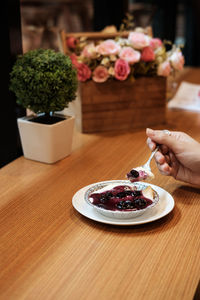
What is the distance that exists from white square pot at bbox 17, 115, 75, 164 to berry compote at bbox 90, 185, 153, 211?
1.12 ft

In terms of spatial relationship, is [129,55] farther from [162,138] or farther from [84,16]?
[84,16]

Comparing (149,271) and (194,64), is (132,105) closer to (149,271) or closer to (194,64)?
(149,271)

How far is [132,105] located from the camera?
1.57m

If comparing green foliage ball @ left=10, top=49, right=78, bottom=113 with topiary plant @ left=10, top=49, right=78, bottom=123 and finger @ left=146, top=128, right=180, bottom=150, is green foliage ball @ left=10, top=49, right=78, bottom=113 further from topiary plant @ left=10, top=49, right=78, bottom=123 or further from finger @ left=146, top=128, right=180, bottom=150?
finger @ left=146, top=128, right=180, bottom=150

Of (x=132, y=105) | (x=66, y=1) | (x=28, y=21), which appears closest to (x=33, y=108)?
(x=132, y=105)

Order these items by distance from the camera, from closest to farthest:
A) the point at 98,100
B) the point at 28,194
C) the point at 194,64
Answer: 1. the point at 28,194
2. the point at 98,100
3. the point at 194,64

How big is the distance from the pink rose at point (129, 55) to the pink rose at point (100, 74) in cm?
8

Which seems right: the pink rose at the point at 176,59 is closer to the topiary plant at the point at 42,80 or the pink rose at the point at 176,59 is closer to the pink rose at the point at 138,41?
the pink rose at the point at 138,41

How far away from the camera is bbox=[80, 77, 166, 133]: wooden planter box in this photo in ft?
4.92

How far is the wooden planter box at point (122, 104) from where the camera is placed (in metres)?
1.50

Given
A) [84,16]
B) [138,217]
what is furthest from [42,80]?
[84,16]

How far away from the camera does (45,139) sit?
1.22 m

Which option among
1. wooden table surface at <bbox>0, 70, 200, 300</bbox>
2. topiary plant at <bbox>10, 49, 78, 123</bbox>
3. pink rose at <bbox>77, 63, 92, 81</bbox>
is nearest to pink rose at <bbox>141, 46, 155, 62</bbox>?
pink rose at <bbox>77, 63, 92, 81</bbox>

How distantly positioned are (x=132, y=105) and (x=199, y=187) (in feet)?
1.85
